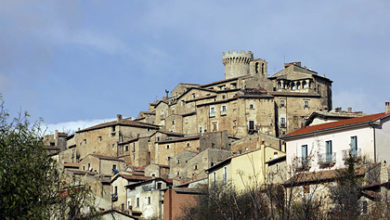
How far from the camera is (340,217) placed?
35312 mm

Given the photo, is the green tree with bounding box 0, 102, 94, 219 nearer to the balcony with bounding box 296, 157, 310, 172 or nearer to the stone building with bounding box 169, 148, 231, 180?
the balcony with bounding box 296, 157, 310, 172

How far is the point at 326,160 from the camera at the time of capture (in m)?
43.5

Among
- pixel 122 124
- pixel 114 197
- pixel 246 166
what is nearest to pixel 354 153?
A: pixel 246 166

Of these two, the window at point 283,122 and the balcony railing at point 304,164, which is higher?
the window at point 283,122

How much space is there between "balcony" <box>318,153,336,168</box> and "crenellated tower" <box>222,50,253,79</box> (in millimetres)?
79094

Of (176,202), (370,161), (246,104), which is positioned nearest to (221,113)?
(246,104)

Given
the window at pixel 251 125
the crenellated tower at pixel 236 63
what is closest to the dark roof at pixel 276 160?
the window at pixel 251 125

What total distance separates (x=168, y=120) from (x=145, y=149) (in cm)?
952

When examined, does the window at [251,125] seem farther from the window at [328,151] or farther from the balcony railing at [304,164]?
the window at [328,151]

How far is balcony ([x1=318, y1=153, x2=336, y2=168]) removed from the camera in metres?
43.0

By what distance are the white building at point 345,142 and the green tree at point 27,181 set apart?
16.1m

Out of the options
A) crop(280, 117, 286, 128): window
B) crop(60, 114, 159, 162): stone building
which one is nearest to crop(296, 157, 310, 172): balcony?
crop(280, 117, 286, 128): window

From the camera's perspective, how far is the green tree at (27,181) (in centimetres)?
2542

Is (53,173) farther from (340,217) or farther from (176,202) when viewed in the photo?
(176,202)
